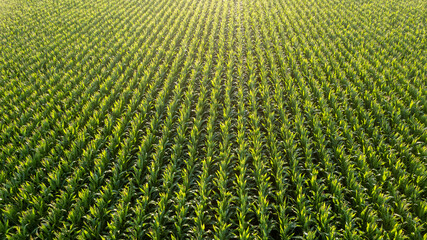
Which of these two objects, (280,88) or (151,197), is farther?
(280,88)

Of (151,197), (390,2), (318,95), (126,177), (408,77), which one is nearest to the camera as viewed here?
(151,197)

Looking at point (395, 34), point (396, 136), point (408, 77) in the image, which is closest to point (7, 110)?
point (396, 136)

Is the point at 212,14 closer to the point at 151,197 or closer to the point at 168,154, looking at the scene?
the point at 168,154

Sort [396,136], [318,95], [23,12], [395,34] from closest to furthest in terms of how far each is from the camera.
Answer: [396,136] → [318,95] → [395,34] → [23,12]

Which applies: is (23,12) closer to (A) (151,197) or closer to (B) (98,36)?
(B) (98,36)

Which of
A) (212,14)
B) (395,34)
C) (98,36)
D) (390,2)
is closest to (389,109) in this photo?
(395,34)

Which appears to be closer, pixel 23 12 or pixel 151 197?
pixel 151 197
